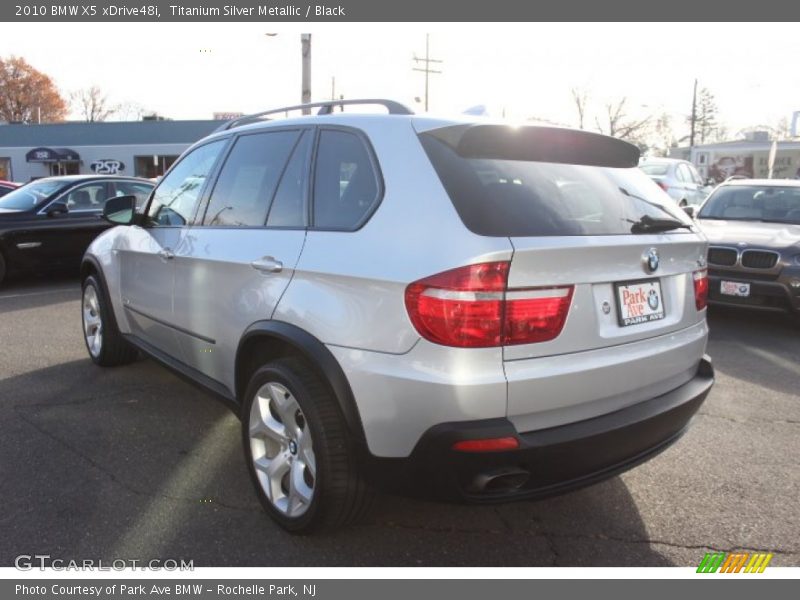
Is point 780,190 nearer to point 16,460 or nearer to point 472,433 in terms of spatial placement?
point 472,433

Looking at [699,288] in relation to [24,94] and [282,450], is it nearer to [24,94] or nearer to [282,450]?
[282,450]

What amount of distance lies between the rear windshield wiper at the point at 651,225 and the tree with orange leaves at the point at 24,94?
279ft

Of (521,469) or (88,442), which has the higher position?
(521,469)

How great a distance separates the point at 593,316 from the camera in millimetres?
2332

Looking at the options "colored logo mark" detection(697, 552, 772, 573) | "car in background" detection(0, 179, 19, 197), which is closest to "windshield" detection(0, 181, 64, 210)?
"car in background" detection(0, 179, 19, 197)

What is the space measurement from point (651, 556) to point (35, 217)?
8.84 meters

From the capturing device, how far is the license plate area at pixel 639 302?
2.45m

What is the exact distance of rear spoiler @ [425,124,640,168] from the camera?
246 cm

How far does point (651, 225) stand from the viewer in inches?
104

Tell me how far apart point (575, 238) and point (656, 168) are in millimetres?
13155

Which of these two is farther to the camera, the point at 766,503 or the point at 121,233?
the point at 121,233

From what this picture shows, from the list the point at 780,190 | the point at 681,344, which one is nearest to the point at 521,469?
the point at 681,344

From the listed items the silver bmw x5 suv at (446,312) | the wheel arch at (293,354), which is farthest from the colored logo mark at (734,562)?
the wheel arch at (293,354)

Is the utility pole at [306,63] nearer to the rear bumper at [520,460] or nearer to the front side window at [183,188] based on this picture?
the front side window at [183,188]
